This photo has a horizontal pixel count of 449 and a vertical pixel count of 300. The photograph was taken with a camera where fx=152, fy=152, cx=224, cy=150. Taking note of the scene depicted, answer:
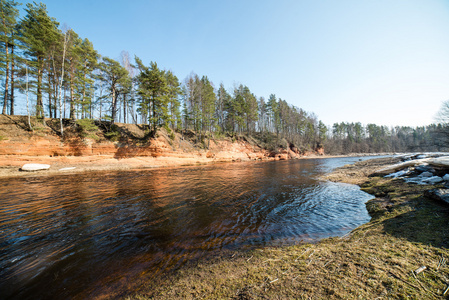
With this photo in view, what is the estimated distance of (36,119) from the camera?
66.7 feet

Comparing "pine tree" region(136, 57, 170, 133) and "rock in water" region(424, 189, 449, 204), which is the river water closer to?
"rock in water" region(424, 189, 449, 204)

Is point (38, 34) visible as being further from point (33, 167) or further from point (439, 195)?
point (439, 195)

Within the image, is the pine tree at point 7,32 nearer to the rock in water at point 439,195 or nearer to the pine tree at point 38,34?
the pine tree at point 38,34

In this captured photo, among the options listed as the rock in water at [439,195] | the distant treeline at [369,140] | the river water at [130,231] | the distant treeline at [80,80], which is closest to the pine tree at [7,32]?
the distant treeline at [80,80]

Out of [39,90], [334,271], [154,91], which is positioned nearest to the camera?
[334,271]

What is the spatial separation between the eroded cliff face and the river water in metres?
13.8

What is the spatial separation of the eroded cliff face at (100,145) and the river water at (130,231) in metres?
13.8

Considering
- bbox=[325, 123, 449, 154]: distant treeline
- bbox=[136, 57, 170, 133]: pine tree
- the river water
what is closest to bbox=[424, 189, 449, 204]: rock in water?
the river water

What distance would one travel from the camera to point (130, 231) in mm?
4801

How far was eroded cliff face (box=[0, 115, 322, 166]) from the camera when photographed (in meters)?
17.5

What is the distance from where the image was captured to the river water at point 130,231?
2.93 m

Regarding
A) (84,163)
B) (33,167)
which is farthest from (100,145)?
(33,167)

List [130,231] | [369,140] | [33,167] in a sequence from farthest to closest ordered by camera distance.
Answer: [369,140], [33,167], [130,231]

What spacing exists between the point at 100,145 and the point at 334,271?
2781 centimetres
